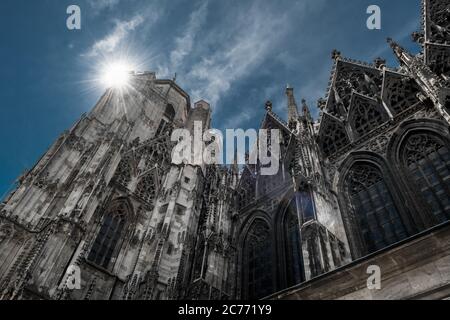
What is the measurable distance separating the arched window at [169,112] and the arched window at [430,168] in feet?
75.9

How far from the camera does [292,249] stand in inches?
554

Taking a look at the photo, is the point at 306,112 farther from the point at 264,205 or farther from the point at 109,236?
the point at 109,236

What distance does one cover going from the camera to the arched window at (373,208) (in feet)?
37.8

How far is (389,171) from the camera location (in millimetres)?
12875

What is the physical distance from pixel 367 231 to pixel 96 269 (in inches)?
419

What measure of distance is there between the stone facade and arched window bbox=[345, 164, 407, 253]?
0.04m

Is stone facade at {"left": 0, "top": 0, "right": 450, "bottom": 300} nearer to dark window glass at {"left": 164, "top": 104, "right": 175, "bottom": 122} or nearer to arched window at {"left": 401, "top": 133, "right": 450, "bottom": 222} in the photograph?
arched window at {"left": 401, "top": 133, "right": 450, "bottom": 222}

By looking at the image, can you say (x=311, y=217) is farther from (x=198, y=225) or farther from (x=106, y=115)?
(x=106, y=115)

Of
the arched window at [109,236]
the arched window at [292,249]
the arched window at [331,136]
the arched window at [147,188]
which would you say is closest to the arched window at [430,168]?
the arched window at [331,136]

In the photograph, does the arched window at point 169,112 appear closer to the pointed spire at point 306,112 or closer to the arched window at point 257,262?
the pointed spire at point 306,112

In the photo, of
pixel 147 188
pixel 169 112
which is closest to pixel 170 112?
pixel 169 112

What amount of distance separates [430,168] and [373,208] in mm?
2236

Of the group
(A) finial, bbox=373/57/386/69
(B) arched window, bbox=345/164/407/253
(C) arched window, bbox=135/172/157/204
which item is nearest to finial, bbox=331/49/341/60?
(A) finial, bbox=373/57/386/69

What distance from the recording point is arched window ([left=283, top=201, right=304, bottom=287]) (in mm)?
13078
